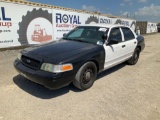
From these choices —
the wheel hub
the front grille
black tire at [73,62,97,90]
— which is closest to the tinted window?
black tire at [73,62,97,90]

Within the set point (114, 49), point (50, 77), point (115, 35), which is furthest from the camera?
point (115, 35)

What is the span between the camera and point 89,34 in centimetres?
484

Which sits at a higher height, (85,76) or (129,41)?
(129,41)

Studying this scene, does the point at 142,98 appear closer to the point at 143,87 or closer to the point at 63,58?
the point at 143,87

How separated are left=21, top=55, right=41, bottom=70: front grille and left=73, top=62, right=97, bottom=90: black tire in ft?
3.04

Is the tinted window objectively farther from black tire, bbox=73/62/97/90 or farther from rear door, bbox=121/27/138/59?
black tire, bbox=73/62/97/90

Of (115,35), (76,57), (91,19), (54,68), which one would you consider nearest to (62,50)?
(76,57)

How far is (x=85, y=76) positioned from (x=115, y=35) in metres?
1.86

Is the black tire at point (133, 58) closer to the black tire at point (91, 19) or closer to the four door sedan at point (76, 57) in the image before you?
the four door sedan at point (76, 57)

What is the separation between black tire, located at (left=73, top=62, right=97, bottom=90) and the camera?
3736 millimetres

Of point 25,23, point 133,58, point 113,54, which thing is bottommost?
point 133,58

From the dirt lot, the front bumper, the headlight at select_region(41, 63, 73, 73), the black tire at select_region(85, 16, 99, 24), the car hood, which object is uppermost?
the black tire at select_region(85, 16, 99, 24)

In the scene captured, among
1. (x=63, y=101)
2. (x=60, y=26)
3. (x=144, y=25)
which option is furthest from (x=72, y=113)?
(x=144, y=25)

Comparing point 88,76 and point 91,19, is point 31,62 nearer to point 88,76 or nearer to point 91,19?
point 88,76
